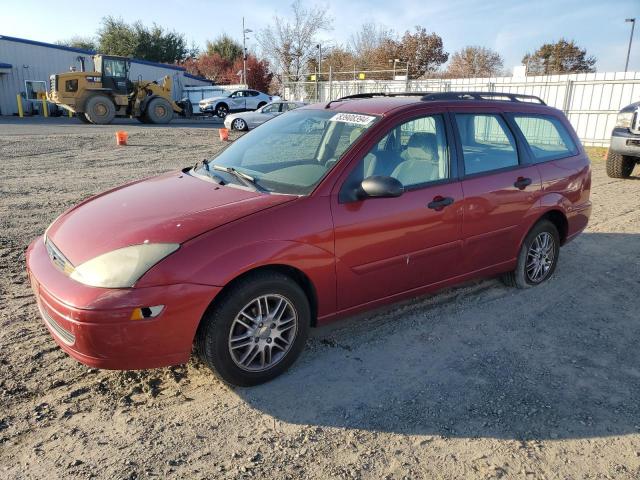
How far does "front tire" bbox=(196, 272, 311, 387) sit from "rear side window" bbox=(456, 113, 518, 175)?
1.87m

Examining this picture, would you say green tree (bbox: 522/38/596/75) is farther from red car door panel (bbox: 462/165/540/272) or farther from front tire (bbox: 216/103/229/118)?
red car door panel (bbox: 462/165/540/272)

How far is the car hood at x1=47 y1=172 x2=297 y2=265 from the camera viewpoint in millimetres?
2832

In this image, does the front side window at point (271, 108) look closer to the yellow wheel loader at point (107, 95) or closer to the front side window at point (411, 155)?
the yellow wheel loader at point (107, 95)

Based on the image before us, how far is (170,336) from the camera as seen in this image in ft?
8.86

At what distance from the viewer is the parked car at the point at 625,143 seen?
387 inches

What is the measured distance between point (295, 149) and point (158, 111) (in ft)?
77.5

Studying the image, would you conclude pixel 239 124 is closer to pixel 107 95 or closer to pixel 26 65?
pixel 107 95

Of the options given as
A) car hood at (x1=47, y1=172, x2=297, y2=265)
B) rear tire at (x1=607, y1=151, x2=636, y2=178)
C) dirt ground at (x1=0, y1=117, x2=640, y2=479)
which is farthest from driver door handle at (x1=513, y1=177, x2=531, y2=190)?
rear tire at (x1=607, y1=151, x2=636, y2=178)

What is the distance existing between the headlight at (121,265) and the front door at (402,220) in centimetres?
111

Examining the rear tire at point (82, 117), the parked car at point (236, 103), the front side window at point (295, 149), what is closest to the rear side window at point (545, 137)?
the front side window at point (295, 149)

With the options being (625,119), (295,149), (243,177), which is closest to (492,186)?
(295,149)

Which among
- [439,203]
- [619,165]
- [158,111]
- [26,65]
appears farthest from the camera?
[26,65]

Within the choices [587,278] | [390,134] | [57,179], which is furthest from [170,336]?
[57,179]

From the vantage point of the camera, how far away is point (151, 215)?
3.07 m
